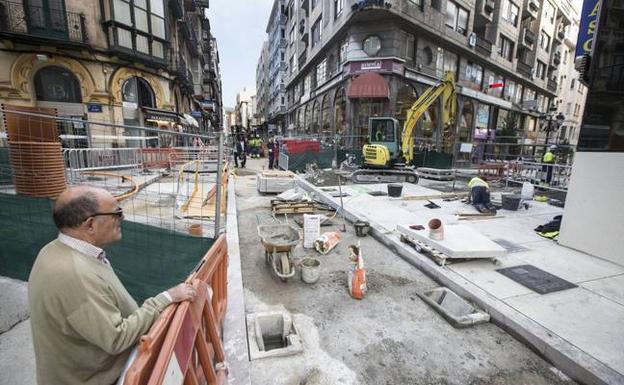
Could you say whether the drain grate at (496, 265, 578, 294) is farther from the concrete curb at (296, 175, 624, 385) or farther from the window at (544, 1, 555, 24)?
the window at (544, 1, 555, 24)

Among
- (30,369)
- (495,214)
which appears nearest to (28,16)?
(30,369)

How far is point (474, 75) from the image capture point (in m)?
25.7

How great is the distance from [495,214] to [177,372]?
8.17 m

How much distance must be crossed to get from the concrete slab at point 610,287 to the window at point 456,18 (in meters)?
23.1

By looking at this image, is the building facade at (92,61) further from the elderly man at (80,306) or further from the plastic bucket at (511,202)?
the plastic bucket at (511,202)

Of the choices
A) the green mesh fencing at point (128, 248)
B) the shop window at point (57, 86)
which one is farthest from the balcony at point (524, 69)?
the shop window at point (57, 86)

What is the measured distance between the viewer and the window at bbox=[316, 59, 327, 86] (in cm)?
2496

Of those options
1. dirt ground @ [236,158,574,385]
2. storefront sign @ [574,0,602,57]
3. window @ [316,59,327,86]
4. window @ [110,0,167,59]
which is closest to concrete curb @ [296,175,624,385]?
dirt ground @ [236,158,574,385]

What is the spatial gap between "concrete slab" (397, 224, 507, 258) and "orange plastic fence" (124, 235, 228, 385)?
11.9ft

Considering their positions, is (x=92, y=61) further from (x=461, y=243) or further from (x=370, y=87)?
(x=461, y=243)

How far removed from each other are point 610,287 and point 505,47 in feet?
112

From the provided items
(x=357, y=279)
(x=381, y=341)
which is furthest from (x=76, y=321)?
(x=357, y=279)

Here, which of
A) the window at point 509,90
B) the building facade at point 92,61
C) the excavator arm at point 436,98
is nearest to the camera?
the excavator arm at point 436,98

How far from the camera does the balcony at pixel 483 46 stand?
80.7ft
